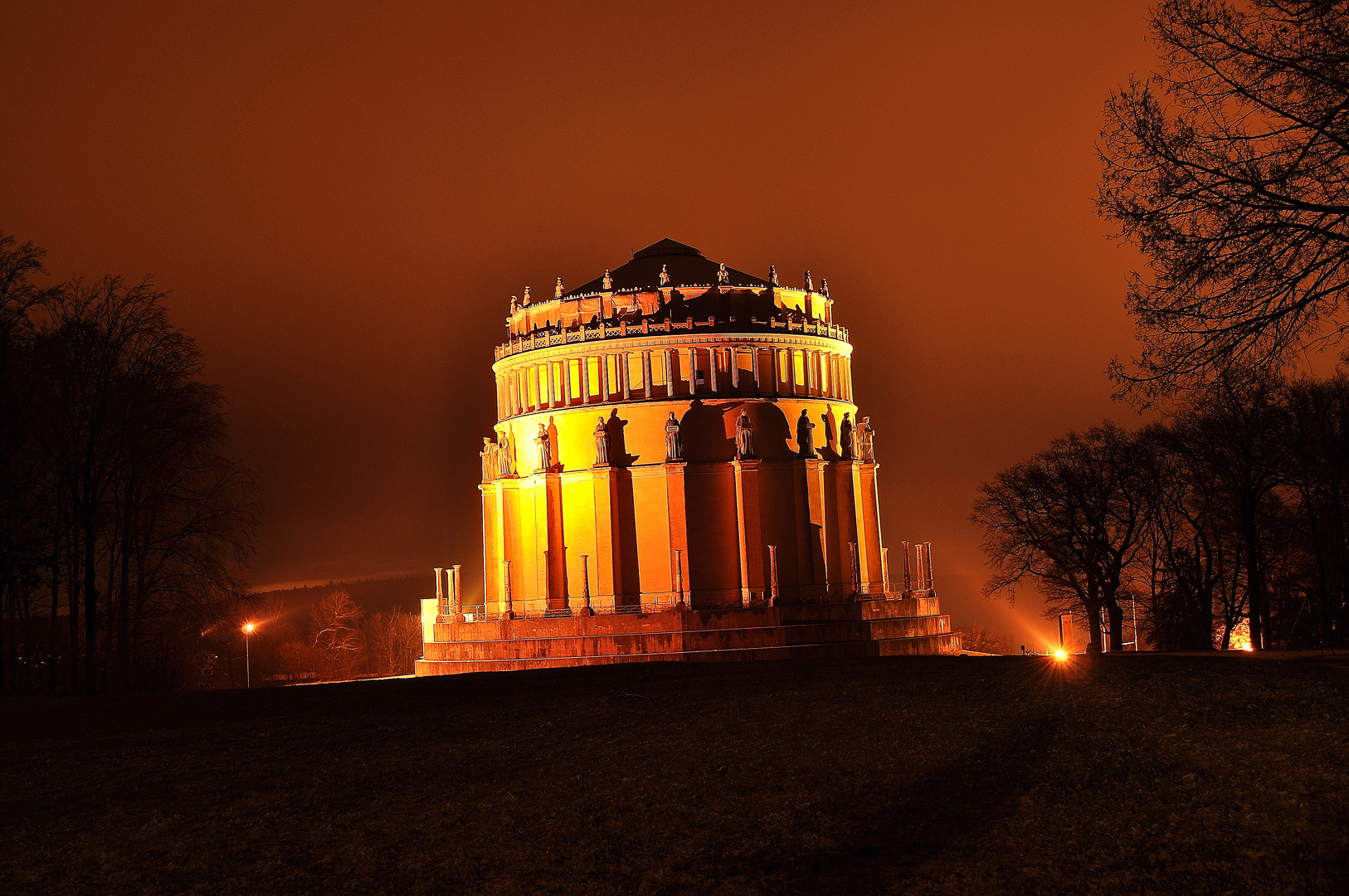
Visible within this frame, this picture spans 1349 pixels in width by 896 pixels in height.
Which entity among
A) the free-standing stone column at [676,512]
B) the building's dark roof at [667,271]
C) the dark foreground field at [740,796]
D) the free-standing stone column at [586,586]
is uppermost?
the building's dark roof at [667,271]

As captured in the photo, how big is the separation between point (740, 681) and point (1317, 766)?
12645 mm

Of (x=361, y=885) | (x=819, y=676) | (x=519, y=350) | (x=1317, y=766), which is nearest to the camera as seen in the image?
(x=361, y=885)

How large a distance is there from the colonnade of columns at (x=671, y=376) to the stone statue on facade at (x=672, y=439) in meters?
1.84

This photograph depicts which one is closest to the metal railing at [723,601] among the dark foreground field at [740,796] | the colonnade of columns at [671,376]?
the colonnade of columns at [671,376]

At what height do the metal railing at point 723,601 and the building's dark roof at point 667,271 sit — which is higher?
the building's dark roof at point 667,271

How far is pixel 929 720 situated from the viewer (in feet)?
54.5

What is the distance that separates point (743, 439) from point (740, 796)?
34460 millimetres

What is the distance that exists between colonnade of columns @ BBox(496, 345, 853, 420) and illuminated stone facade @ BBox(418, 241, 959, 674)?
7cm

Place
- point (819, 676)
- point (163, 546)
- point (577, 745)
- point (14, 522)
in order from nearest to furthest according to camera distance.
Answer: point (577, 745), point (819, 676), point (14, 522), point (163, 546)

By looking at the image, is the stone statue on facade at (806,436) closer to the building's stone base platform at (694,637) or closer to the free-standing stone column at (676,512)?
the free-standing stone column at (676,512)

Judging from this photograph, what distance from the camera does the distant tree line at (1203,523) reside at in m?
39.7

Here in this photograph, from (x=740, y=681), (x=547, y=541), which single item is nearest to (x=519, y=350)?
(x=547, y=541)

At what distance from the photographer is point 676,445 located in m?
46.6

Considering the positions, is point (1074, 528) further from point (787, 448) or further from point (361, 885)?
point (361, 885)
